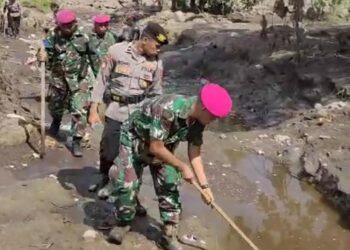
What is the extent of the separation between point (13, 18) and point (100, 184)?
11.8m

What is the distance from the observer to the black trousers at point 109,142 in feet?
18.2

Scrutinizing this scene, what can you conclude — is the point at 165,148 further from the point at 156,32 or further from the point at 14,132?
the point at 14,132

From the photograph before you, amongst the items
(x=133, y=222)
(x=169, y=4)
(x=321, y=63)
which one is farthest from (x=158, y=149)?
(x=169, y=4)

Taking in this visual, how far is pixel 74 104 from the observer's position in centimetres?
735

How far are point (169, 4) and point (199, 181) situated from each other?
75.1 ft

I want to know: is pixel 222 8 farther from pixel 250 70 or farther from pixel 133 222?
pixel 133 222

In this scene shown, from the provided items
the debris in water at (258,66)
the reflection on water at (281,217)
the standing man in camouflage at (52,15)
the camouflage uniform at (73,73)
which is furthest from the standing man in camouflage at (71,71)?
the standing man in camouflage at (52,15)

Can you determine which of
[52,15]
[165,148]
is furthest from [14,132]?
[52,15]

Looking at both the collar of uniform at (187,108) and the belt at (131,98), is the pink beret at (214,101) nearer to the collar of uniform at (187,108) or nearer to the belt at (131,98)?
the collar of uniform at (187,108)

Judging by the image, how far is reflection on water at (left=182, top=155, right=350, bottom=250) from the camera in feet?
19.9

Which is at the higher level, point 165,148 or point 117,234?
point 165,148

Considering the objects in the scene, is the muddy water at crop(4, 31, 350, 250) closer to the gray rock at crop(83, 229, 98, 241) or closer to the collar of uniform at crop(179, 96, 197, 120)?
the gray rock at crop(83, 229, 98, 241)

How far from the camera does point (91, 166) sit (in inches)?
282

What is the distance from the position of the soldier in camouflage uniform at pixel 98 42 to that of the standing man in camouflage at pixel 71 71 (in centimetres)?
8
